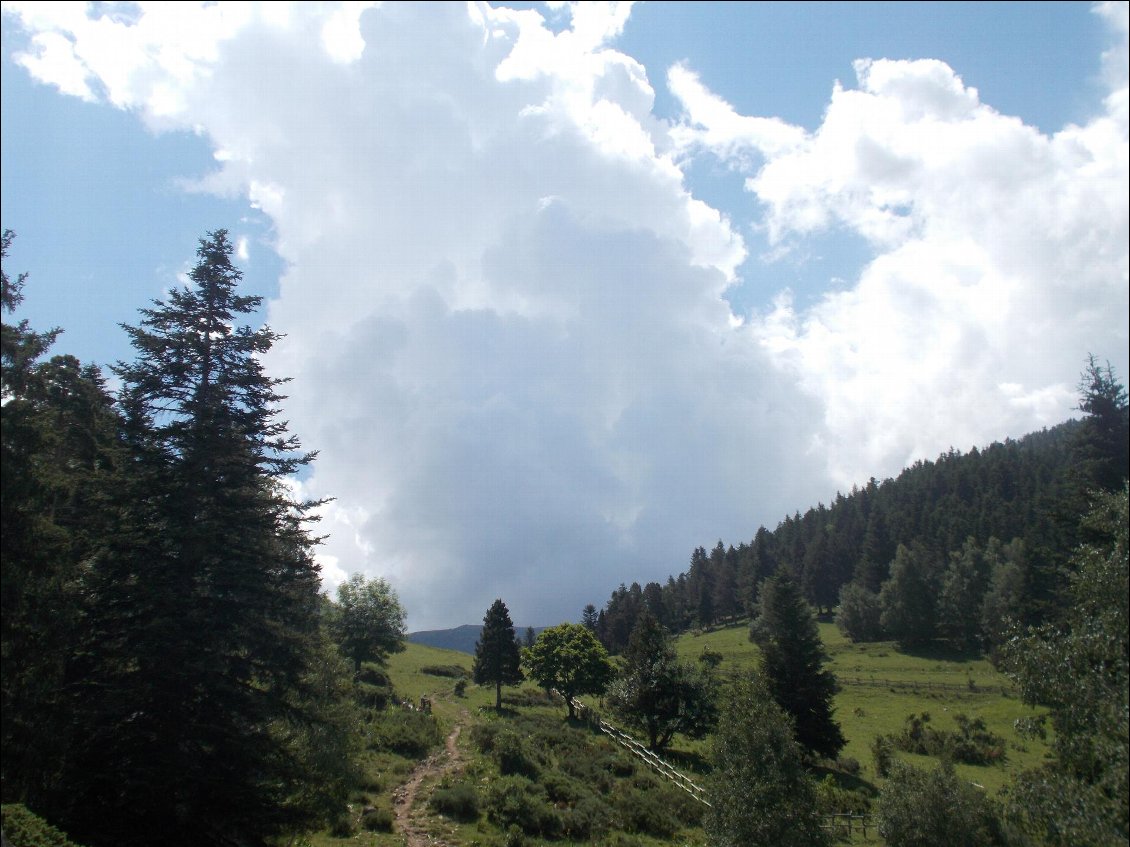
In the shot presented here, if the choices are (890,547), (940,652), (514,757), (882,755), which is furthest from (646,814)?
(890,547)

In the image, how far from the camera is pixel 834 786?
36.8 metres

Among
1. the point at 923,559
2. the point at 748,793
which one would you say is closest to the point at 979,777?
the point at 748,793

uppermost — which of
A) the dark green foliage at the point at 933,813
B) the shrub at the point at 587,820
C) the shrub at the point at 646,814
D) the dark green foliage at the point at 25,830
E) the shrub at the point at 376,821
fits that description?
the dark green foliage at the point at 25,830

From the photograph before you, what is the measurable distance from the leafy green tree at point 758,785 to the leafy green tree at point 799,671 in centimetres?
1920

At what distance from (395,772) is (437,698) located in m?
31.0

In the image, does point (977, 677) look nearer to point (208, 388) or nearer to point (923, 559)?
point (923, 559)

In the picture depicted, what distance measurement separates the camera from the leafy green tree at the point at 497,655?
62938 millimetres

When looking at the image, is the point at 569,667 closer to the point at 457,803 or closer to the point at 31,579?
the point at 457,803

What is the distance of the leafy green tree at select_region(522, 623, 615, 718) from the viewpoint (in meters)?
58.9

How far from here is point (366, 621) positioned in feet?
188

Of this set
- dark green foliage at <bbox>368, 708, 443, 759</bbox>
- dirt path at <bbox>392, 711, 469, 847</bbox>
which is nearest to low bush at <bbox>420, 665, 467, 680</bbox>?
dirt path at <bbox>392, 711, 469, 847</bbox>

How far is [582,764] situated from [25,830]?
3095 centimetres

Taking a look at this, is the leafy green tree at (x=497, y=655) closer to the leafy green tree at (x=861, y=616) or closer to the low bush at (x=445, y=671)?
the low bush at (x=445, y=671)

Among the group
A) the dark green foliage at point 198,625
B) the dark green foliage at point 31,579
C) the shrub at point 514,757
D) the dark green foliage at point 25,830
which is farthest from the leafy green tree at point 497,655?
the dark green foliage at point 25,830
